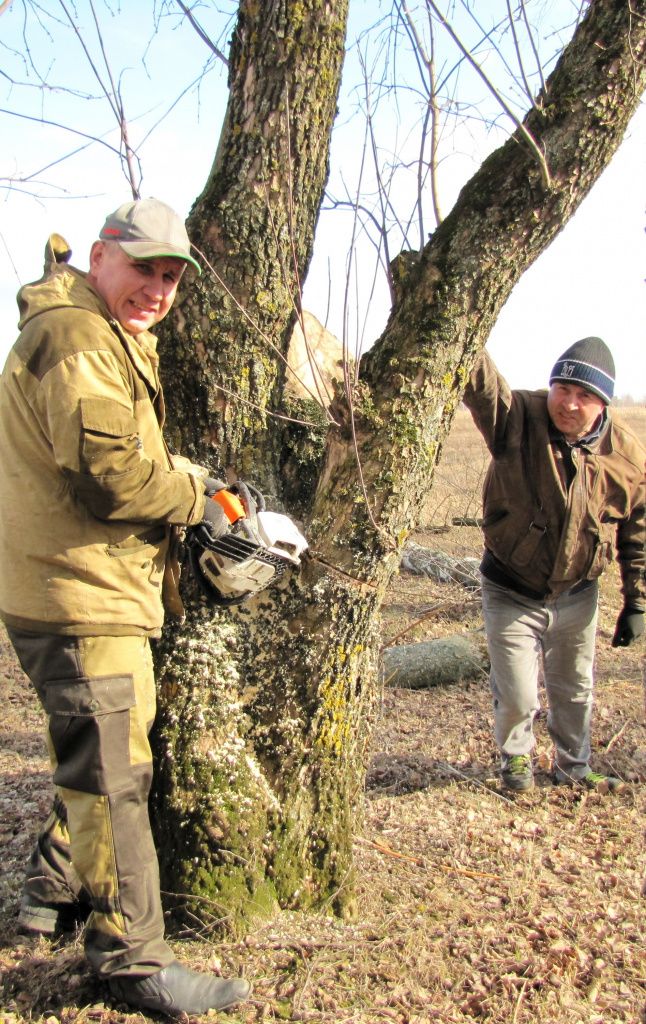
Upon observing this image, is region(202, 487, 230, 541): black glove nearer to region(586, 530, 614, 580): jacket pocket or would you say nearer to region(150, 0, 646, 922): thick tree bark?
region(150, 0, 646, 922): thick tree bark

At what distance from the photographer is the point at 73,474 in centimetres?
219

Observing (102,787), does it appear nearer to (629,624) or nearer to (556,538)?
(556,538)

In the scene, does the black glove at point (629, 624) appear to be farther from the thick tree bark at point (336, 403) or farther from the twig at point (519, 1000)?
the twig at point (519, 1000)

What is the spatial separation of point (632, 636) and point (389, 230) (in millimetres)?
2665

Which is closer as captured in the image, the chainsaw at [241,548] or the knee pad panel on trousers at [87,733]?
the knee pad panel on trousers at [87,733]

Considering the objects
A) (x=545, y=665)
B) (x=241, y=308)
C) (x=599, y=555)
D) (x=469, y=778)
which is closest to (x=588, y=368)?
(x=599, y=555)

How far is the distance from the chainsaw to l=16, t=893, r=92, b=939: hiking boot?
1219mm

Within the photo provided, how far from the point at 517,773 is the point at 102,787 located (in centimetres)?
255

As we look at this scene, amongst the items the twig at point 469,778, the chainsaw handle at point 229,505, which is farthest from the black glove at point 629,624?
the chainsaw handle at point 229,505

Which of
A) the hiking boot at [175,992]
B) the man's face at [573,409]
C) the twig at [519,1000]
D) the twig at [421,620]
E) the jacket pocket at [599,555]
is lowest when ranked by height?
the twig at [519,1000]

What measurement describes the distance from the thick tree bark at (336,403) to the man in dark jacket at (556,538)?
836 mm

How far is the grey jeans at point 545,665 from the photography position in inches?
161

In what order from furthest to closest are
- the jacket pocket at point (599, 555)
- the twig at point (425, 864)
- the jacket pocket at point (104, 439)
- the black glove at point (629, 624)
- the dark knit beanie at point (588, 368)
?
the black glove at point (629, 624)
the jacket pocket at point (599, 555)
the dark knit beanie at point (588, 368)
the twig at point (425, 864)
the jacket pocket at point (104, 439)

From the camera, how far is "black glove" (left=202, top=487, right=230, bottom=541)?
2510 millimetres
